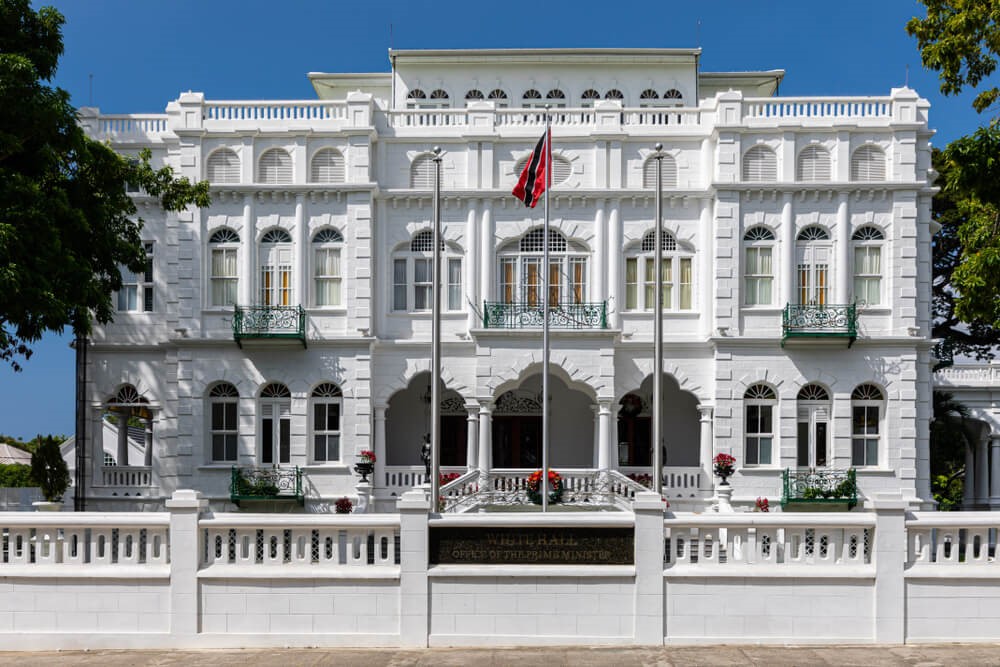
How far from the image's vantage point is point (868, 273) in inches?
1031

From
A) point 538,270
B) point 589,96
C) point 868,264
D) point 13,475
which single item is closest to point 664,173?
point 538,270

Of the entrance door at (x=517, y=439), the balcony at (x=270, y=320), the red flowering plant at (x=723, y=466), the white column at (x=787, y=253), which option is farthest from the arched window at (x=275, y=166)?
the red flowering plant at (x=723, y=466)

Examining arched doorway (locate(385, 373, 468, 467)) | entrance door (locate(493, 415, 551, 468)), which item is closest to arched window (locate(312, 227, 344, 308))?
arched doorway (locate(385, 373, 468, 467))

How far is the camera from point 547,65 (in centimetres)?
3106

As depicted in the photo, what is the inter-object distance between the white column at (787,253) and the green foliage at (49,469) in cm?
1945

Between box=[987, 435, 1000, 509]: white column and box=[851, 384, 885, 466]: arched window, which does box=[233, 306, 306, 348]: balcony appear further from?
box=[987, 435, 1000, 509]: white column

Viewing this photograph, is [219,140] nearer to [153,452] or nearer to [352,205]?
[352,205]

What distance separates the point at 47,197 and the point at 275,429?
31.5ft

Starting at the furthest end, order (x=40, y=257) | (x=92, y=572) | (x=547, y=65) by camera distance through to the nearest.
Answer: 1. (x=547, y=65)
2. (x=40, y=257)
3. (x=92, y=572)

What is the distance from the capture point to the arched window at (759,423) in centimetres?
2600

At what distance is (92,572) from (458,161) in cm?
1722

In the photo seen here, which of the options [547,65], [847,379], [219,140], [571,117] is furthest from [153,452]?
[847,379]

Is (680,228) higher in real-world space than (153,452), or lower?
higher

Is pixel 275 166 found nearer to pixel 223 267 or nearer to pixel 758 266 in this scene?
pixel 223 267
